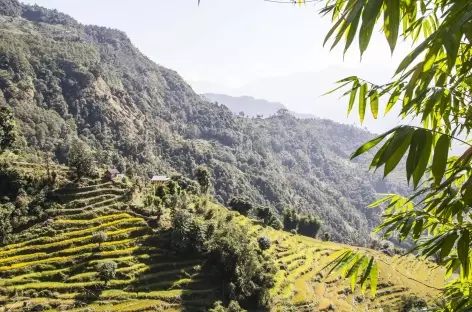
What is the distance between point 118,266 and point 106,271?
3.55 metres

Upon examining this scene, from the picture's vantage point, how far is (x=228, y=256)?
5653 centimetres

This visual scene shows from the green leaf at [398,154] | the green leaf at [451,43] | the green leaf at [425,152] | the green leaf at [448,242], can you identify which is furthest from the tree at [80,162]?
the green leaf at [451,43]

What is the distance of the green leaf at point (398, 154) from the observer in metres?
1.96

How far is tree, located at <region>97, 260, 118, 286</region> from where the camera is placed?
49.1 meters

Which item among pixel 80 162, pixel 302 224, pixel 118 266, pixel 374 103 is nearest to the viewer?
pixel 374 103

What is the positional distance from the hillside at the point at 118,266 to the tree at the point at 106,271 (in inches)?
8.2

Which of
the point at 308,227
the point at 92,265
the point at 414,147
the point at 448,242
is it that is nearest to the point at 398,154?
the point at 414,147

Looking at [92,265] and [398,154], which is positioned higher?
[398,154]

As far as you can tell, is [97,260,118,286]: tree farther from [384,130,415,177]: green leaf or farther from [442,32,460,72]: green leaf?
[442,32,460,72]: green leaf

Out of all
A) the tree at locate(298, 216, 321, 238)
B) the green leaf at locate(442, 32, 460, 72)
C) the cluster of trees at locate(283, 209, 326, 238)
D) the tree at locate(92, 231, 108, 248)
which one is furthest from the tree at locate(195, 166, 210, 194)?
the green leaf at locate(442, 32, 460, 72)

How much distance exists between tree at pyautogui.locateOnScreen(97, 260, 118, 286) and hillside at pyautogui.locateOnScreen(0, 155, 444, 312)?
209 millimetres

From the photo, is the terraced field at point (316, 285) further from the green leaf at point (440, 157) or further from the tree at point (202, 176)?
the green leaf at point (440, 157)

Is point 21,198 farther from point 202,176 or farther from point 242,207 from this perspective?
point 242,207

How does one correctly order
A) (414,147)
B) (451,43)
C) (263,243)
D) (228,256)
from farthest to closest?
(263,243)
(228,256)
(414,147)
(451,43)
